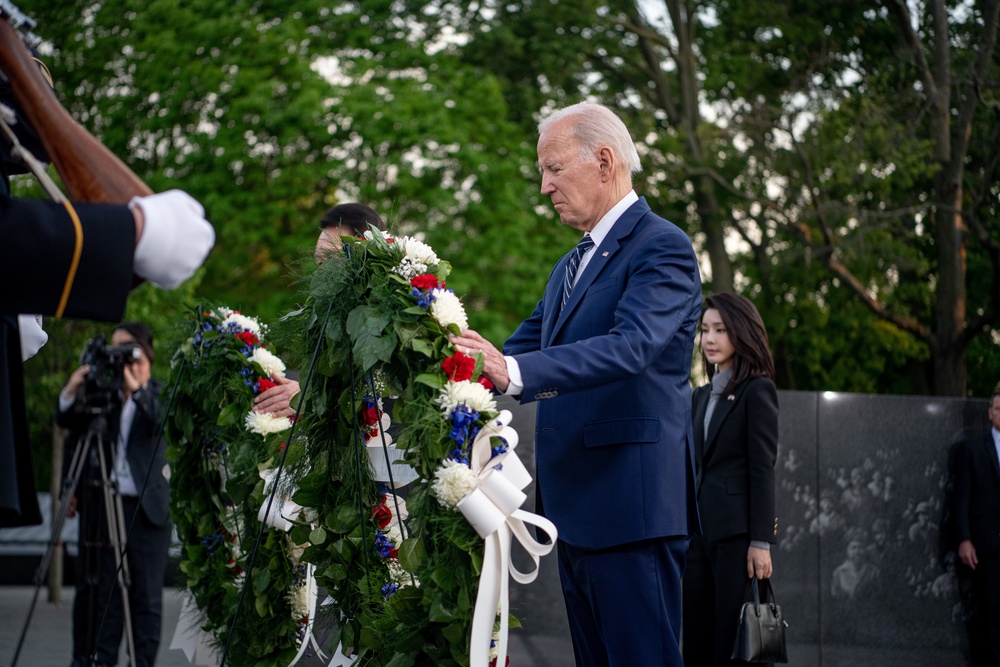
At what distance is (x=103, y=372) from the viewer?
6.76 metres

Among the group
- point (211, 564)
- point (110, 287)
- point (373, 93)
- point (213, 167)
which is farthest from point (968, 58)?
point (110, 287)

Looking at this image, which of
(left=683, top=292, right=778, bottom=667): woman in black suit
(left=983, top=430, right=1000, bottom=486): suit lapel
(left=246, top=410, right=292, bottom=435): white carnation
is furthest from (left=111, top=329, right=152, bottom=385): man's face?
(left=983, top=430, right=1000, bottom=486): suit lapel

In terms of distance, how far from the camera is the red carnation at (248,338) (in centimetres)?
452

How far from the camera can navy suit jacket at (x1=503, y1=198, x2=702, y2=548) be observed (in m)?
2.96

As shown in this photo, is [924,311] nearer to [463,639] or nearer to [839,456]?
[839,456]

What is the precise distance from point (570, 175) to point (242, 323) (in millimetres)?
1807

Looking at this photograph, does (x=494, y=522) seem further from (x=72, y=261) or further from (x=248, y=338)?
(x=248, y=338)

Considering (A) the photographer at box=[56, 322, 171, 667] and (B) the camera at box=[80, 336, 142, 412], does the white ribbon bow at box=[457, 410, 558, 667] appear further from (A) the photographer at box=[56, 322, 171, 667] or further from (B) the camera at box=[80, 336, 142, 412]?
(B) the camera at box=[80, 336, 142, 412]

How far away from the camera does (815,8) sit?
17.8 meters

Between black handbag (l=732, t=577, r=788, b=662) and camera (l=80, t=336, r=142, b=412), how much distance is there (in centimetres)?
407

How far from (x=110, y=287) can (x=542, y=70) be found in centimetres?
1830

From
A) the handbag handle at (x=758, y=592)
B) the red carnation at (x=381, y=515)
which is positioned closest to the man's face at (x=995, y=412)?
the handbag handle at (x=758, y=592)

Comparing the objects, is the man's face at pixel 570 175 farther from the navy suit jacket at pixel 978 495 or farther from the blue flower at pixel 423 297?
the navy suit jacket at pixel 978 495

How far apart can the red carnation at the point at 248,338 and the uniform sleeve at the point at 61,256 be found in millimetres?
2446
